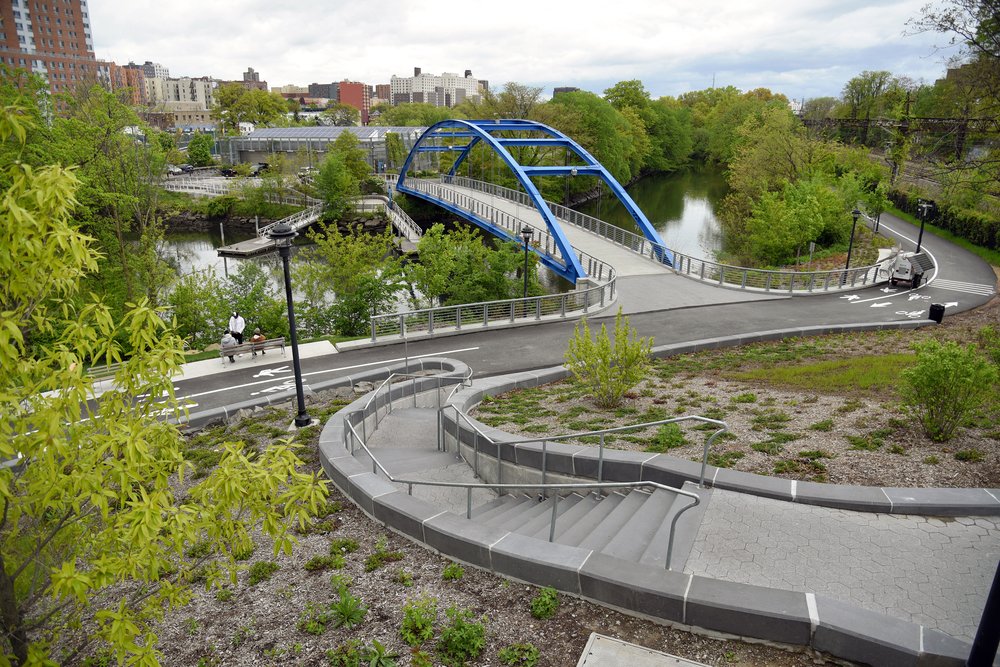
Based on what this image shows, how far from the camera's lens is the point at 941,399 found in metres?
8.65

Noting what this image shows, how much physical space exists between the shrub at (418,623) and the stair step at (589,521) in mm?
1762

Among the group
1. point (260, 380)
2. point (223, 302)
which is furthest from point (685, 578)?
point (223, 302)

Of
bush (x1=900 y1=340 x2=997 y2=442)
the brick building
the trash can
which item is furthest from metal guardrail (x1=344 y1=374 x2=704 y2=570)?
the brick building

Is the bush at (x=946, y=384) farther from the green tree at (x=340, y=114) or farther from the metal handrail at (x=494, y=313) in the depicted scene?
the green tree at (x=340, y=114)

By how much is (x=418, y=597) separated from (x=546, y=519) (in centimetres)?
207

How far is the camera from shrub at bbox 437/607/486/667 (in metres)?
5.26

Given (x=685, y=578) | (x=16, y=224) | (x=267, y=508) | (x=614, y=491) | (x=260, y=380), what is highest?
(x=16, y=224)

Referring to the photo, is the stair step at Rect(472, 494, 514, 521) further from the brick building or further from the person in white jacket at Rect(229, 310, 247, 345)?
the brick building

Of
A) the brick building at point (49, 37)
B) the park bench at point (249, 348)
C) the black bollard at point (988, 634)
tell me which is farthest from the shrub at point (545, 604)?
the brick building at point (49, 37)

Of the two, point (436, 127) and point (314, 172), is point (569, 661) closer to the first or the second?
point (436, 127)

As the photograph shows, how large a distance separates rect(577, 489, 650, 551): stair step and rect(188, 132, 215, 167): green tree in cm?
9618

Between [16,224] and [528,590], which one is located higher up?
[16,224]

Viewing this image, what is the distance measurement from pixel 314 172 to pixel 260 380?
5014 cm

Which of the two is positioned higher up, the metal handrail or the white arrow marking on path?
the metal handrail
